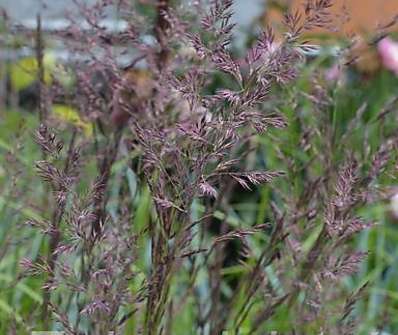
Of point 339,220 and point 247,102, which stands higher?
point 247,102

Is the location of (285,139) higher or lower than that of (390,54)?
higher

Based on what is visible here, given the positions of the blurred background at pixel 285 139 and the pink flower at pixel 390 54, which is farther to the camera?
the pink flower at pixel 390 54

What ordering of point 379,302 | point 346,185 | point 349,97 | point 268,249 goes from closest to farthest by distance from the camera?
point 346,185 < point 268,249 < point 379,302 < point 349,97

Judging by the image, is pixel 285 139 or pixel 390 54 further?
pixel 390 54

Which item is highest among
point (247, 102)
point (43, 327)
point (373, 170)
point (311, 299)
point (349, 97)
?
point (247, 102)

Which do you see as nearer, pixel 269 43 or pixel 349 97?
pixel 269 43

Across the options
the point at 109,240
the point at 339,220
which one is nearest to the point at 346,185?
the point at 339,220

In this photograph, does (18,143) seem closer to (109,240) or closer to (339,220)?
(109,240)

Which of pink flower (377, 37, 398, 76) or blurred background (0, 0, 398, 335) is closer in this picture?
blurred background (0, 0, 398, 335)
